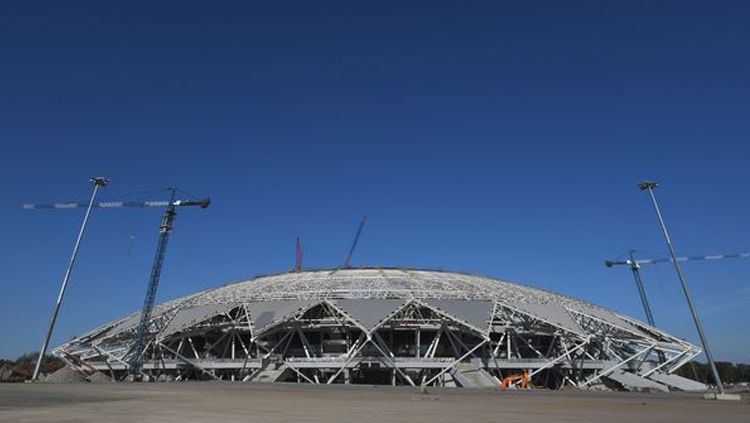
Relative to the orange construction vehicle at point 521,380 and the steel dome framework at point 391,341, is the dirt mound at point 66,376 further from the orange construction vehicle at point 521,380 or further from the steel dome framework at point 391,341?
the orange construction vehicle at point 521,380

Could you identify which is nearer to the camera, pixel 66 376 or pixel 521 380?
pixel 521 380

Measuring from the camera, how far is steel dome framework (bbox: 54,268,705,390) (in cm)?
5181

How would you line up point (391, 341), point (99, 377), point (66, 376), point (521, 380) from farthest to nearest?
point (391, 341)
point (99, 377)
point (66, 376)
point (521, 380)

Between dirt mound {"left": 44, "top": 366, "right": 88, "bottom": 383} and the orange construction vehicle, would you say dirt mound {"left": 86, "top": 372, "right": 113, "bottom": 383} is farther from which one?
the orange construction vehicle

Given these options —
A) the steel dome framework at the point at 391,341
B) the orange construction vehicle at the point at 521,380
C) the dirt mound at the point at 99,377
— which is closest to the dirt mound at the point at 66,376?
the dirt mound at the point at 99,377

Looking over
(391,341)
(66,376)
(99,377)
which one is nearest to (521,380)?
(391,341)

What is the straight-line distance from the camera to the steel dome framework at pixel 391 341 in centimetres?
5181

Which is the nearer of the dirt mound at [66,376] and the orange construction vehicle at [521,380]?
the orange construction vehicle at [521,380]

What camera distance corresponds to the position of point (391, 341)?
5738 cm

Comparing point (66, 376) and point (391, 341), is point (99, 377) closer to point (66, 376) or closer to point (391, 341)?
point (66, 376)

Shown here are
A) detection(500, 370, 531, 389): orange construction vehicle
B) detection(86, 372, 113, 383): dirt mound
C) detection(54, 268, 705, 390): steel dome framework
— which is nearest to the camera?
detection(500, 370, 531, 389): orange construction vehicle

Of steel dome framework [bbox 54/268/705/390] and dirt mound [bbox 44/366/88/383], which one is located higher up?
steel dome framework [bbox 54/268/705/390]

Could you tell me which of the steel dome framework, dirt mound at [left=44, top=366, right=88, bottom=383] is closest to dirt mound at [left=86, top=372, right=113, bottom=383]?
dirt mound at [left=44, top=366, right=88, bottom=383]

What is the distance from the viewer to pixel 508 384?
48.7 m
